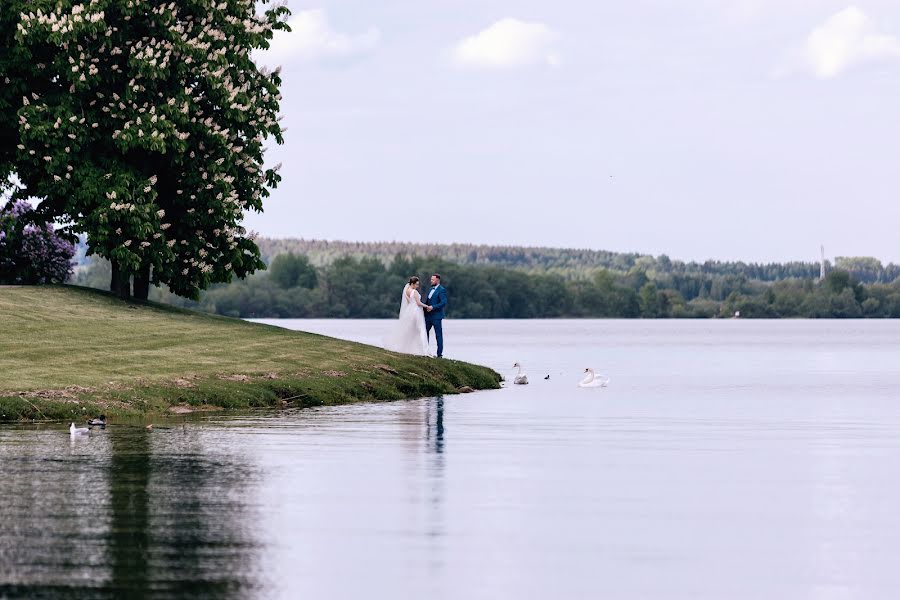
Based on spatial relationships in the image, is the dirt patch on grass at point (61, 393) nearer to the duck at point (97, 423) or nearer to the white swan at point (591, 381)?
the duck at point (97, 423)

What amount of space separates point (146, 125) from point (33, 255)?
42.8 ft

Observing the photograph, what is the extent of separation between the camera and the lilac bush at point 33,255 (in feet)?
205

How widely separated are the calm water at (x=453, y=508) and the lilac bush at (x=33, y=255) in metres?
31.4

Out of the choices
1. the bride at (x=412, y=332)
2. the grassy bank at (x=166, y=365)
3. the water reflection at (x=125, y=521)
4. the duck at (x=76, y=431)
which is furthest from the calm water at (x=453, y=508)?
the bride at (x=412, y=332)

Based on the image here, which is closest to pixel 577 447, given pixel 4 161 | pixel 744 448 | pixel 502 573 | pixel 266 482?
pixel 744 448

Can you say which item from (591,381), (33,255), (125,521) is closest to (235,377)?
(591,381)

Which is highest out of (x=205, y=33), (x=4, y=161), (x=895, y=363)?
(x=205, y=33)

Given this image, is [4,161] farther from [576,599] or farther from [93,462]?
[576,599]

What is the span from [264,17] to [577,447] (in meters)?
35.3

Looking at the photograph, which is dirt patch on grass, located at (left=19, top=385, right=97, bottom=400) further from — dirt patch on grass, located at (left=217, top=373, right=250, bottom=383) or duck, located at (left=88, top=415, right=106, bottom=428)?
dirt patch on grass, located at (left=217, top=373, right=250, bottom=383)

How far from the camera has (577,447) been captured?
26.9 meters

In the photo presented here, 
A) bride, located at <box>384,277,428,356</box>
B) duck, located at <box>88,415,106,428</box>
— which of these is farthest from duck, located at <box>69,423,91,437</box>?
bride, located at <box>384,277,428,356</box>

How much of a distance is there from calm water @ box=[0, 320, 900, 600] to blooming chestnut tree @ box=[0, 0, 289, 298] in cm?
2171

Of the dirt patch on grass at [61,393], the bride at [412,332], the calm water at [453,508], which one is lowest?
the calm water at [453,508]
